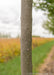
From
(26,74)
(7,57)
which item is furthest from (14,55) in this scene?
(26,74)

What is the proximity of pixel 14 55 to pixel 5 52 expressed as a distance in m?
0.79

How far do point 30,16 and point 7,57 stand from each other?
6163mm

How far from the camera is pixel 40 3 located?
402 centimetres

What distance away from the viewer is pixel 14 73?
18.2ft

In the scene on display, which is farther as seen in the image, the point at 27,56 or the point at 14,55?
the point at 14,55

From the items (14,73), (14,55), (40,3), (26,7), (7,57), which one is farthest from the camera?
(14,55)

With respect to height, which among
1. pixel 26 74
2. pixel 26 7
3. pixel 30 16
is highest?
pixel 26 7

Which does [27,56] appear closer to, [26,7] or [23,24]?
[23,24]

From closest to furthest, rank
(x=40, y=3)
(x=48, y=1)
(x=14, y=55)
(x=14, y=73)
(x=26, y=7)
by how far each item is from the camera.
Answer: (x=26, y=7) → (x=48, y=1) → (x=40, y=3) → (x=14, y=73) → (x=14, y=55)

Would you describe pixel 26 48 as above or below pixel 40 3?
below

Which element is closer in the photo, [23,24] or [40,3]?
[23,24]

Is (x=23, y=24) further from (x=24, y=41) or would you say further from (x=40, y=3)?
(x=40, y=3)

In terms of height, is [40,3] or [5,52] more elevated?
[40,3]

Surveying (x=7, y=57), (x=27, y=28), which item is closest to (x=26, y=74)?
(x=27, y=28)
